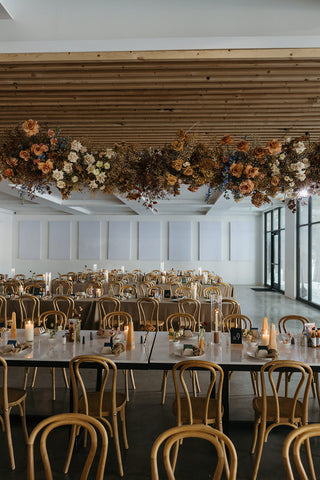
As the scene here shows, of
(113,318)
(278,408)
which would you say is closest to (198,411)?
(278,408)

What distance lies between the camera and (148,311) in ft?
23.5

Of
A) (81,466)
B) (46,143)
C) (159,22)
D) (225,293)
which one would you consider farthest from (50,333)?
(225,293)

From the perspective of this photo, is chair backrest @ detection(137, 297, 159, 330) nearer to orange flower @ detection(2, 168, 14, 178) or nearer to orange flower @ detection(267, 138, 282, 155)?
orange flower @ detection(2, 168, 14, 178)

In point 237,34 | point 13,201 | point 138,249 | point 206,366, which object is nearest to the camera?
point 206,366

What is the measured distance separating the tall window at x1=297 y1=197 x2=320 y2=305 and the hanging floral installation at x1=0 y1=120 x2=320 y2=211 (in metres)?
5.63

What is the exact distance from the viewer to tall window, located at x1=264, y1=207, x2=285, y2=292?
14164mm

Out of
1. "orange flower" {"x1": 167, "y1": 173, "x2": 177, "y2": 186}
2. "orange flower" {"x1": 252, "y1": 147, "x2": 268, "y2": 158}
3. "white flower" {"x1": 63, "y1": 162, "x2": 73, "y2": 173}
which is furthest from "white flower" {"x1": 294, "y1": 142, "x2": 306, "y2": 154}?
"white flower" {"x1": 63, "y1": 162, "x2": 73, "y2": 173}

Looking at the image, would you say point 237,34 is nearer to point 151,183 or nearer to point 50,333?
point 151,183

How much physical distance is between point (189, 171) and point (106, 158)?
110 cm

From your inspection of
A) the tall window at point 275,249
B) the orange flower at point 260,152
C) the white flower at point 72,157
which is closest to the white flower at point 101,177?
the white flower at point 72,157

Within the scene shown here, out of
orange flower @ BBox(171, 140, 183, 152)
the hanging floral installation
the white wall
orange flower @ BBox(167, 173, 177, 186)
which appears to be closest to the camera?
orange flower @ BBox(171, 140, 183, 152)

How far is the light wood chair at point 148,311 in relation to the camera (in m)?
6.70

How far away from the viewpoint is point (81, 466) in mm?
3012

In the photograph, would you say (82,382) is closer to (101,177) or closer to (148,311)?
(101,177)
